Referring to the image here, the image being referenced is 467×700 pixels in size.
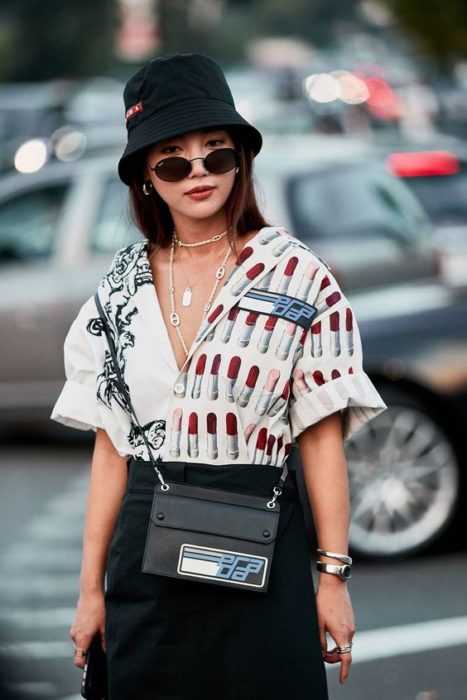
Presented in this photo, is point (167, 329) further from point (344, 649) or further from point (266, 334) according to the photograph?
point (344, 649)

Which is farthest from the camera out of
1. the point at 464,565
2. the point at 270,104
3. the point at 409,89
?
the point at 409,89

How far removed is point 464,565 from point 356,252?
3.05 metres

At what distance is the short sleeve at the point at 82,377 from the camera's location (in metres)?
3.22

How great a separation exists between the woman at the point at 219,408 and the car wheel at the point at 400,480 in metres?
3.20

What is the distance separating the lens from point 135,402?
10.2 ft

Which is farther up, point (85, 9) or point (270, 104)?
point (85, 9)

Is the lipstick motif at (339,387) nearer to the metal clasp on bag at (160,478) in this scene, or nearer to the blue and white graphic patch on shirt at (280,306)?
the blue and white graphic patch on shirt at (280,306)

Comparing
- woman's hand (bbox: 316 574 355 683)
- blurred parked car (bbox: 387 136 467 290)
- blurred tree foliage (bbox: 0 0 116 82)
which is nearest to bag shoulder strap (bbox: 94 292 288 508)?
woman's hand (bbox: 316 574 355 683)

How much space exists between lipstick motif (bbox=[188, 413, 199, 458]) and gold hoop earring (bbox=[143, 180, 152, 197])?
561 millimetres

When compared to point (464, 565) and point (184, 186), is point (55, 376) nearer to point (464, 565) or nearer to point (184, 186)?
point (464, 565)

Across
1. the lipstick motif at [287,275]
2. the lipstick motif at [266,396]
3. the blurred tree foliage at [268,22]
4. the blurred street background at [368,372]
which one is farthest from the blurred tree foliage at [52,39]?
the lipstick motif at [266,396]

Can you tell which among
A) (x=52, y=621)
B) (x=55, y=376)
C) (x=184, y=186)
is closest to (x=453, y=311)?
(x=52, y=621)

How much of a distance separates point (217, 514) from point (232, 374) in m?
0.28

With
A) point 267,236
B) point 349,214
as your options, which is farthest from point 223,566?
point 349,214
